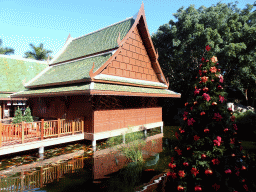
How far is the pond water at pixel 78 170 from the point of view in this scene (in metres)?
5.54

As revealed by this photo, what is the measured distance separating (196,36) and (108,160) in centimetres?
1789

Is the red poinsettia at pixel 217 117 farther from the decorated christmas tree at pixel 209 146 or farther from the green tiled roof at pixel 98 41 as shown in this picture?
the green tiled roof at pixel 98 41

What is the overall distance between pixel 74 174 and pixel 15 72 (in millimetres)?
14585

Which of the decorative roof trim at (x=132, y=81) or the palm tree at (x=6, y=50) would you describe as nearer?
the decorative roof trim at (x=132, y=81)

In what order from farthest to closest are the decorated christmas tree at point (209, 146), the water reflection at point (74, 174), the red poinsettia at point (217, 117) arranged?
1. the water reflection at point (74, 174)
2. the red poinsettia at point (217, 117)
3. the decorated christmas tree at point (209, 146)

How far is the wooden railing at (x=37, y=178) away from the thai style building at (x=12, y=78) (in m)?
8.92

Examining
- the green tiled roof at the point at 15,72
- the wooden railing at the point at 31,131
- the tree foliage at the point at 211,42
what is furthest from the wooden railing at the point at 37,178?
Answer: the tree foliage at the point at 211,42

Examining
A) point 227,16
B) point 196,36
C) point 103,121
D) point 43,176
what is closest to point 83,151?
point 103,121

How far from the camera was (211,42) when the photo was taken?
19172 millimetres

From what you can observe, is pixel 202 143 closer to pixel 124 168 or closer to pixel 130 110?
pixel 124 168

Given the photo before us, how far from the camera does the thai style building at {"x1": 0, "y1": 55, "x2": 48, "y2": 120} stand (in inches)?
587

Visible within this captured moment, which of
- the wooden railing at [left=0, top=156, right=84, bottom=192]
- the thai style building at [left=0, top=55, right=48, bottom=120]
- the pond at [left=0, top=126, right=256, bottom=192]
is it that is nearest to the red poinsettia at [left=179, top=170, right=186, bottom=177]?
the pond at [left=0, top=126, right=256, bottom=192]

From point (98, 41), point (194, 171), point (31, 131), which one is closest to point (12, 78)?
point (98, 41)

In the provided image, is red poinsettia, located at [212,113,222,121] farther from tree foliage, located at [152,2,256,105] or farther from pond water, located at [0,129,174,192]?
tree foliage, located at [152,2,256,105]
